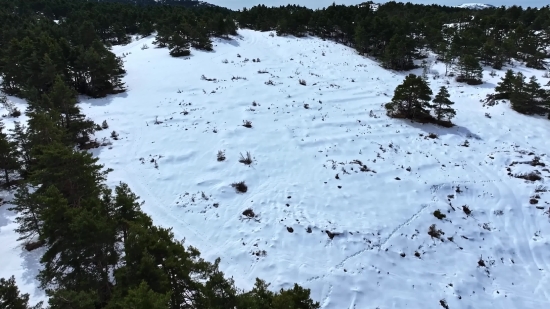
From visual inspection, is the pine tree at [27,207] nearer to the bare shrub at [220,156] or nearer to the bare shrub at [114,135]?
the bare shrub at [114,135]

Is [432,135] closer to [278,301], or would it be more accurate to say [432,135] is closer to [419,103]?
[419,103]

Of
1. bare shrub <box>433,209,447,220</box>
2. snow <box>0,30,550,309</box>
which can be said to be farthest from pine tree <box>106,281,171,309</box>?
bare shrub <box>433,209,447,220</box>

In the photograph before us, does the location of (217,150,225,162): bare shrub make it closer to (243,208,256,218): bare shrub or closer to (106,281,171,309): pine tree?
(243,208,256,218): bare shrub

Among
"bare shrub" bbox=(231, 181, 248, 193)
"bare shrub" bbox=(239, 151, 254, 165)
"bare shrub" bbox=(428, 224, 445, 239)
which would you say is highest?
"bare shrub" bbox=(239, 151, 254, 165)

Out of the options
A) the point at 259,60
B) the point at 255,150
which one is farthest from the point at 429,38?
the point at 255,150

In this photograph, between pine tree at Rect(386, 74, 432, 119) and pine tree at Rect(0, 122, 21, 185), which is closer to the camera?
pine tree at Rect(0, 122, 21, 185)

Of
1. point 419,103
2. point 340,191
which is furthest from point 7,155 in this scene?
point 419,103

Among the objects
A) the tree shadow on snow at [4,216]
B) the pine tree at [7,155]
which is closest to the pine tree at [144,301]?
the tree shadow on snow at [4,216]
